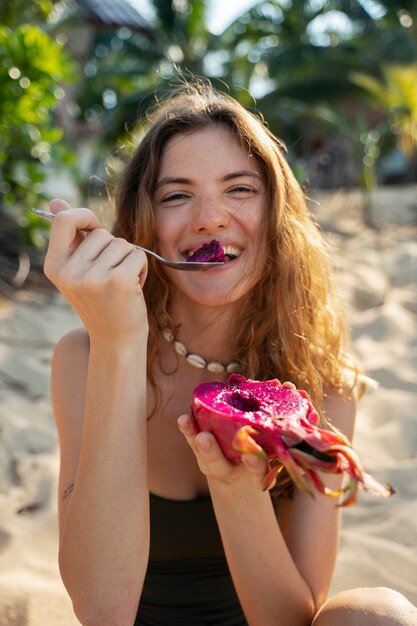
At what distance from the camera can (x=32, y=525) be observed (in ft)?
8.41

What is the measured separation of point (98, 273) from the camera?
1.47m

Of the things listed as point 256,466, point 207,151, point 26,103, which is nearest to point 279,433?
point 256,466

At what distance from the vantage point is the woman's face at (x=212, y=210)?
181cm

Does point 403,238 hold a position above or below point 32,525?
above

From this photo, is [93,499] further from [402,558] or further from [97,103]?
[97,103]

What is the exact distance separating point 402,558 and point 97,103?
25.4 metres

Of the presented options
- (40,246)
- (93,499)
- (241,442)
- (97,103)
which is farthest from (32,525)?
(97,103)

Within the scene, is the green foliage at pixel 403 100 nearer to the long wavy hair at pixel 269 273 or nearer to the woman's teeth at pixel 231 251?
the long wavy hair at pixel 269 273

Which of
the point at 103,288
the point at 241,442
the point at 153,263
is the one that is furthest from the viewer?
the point at 153,263

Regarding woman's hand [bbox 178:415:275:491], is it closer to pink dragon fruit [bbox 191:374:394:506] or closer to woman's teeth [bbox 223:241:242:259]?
pink dragon fruit [bbox 191:374:394:506]

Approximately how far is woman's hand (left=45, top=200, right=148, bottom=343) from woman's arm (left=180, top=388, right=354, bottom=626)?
0.96ft

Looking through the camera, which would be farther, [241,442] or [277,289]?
[277,289]

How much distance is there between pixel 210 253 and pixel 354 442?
1805 mm

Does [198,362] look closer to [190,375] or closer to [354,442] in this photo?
[190,375]
